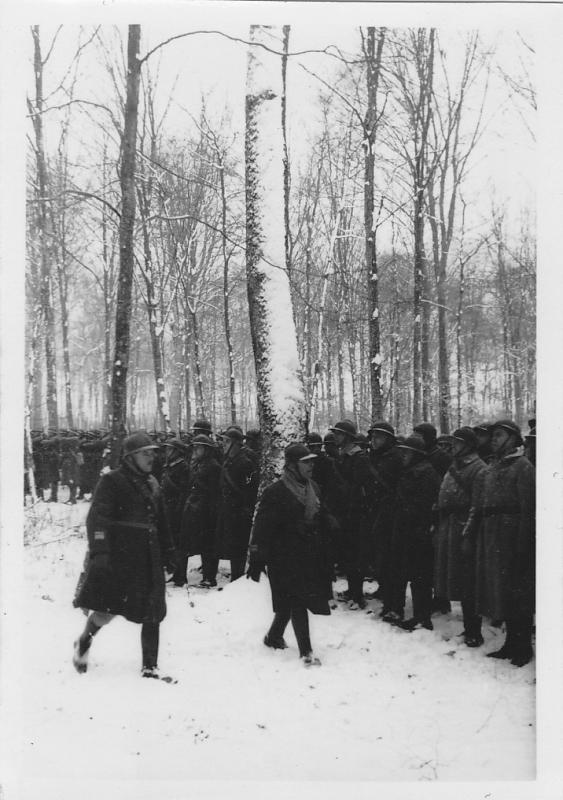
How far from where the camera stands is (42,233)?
28.6 feet

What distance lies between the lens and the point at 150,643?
14.9ft

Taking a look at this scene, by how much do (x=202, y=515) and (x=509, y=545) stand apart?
3.86 metres

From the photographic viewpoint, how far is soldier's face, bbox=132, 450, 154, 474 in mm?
4562

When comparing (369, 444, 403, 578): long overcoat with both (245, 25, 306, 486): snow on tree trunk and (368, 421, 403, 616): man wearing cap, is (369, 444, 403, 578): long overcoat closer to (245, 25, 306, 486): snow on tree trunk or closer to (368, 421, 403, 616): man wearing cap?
(368, 421, 403, 616): man wearing cap

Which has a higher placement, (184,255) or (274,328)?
(184,255)

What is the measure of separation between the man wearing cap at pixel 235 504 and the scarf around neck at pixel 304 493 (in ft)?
7.51

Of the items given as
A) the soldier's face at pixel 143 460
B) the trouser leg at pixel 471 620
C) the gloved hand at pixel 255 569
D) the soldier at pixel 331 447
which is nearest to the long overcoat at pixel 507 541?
the trouser leg at pixel 471 620

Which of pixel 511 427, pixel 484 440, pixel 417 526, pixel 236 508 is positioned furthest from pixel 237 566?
pixel 511 427

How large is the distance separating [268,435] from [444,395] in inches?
277

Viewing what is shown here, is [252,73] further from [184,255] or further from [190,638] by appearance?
[184,255]

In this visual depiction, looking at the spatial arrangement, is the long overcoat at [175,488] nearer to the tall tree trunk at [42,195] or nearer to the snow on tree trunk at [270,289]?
the snow on tree trunk at [270,289]

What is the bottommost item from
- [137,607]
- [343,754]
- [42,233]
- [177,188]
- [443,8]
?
[343,754]

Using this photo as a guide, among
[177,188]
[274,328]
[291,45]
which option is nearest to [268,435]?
[274,328]

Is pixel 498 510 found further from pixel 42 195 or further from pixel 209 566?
pixel 42 195
